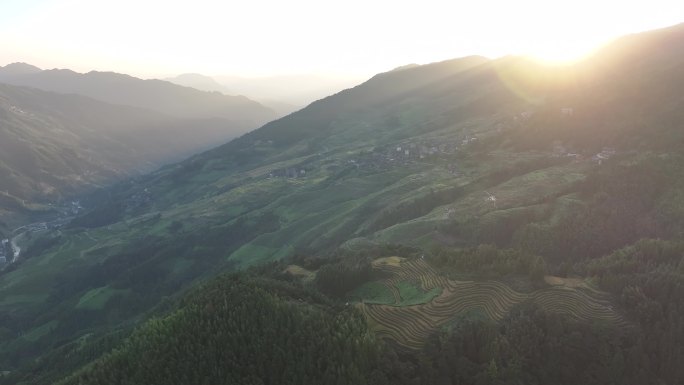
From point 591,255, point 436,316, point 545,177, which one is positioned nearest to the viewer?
point 436,316

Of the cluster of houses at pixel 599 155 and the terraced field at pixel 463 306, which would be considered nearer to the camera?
the terraced field at pixel 463 306

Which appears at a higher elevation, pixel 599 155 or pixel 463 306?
pixel 463 306

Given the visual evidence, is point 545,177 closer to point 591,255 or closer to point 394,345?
point 591,255

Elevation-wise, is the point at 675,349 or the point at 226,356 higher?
the point at 226,356

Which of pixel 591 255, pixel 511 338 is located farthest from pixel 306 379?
pixel 591 255

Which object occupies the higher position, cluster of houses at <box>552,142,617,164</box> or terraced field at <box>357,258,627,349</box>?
terraced field at <box>357,258,627,349</box>

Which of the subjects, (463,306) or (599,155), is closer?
(463,306)

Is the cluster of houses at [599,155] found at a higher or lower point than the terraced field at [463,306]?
lower

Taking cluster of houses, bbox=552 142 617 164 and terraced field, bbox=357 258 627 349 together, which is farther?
cluster of houses, bbox=552 142 617 164
